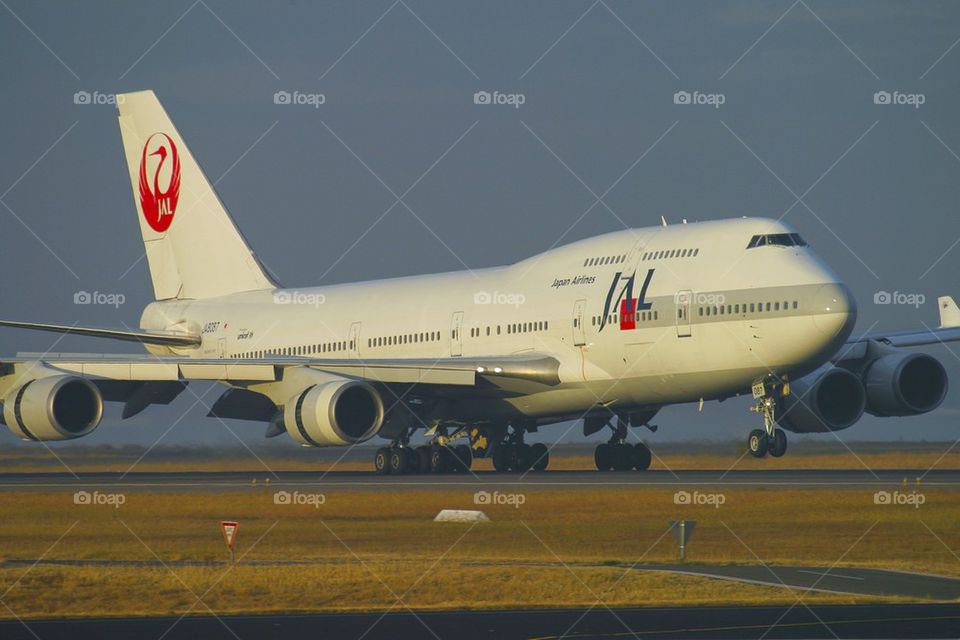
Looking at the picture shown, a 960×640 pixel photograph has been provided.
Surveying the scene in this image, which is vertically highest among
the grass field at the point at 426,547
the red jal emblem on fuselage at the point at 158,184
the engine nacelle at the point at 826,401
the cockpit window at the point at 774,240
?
the red jal emblem on fuselage at the point at 158,184

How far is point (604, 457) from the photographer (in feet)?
128

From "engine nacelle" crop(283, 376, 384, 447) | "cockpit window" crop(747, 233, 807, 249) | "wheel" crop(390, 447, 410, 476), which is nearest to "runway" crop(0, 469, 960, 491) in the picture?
"wheel" crop(390, 447, 410, 476)

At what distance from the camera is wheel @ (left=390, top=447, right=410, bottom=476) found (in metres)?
37.9

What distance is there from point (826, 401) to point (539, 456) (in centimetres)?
757

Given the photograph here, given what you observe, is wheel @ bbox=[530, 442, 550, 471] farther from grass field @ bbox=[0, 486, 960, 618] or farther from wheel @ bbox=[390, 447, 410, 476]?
grass field @ bbox=[0, 486, 960, 618]

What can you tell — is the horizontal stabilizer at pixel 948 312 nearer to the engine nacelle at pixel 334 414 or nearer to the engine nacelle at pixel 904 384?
the engine nacelle at pixel 904 384

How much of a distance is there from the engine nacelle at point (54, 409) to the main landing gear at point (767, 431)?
14972 millimetres

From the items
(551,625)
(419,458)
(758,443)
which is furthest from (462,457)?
(551,625)

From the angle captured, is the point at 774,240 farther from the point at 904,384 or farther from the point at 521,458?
the point at 521,458

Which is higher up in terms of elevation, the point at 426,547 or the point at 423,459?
the point at 423,459

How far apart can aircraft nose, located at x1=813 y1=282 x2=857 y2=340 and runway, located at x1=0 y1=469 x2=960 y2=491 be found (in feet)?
10.6

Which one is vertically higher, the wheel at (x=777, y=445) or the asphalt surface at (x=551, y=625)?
the wheel at (x=777, y=445)

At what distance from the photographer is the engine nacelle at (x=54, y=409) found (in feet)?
115

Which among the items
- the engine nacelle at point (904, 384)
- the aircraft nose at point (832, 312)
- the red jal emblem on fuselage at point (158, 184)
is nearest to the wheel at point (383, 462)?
the aircraft nose at point (832, 312)
